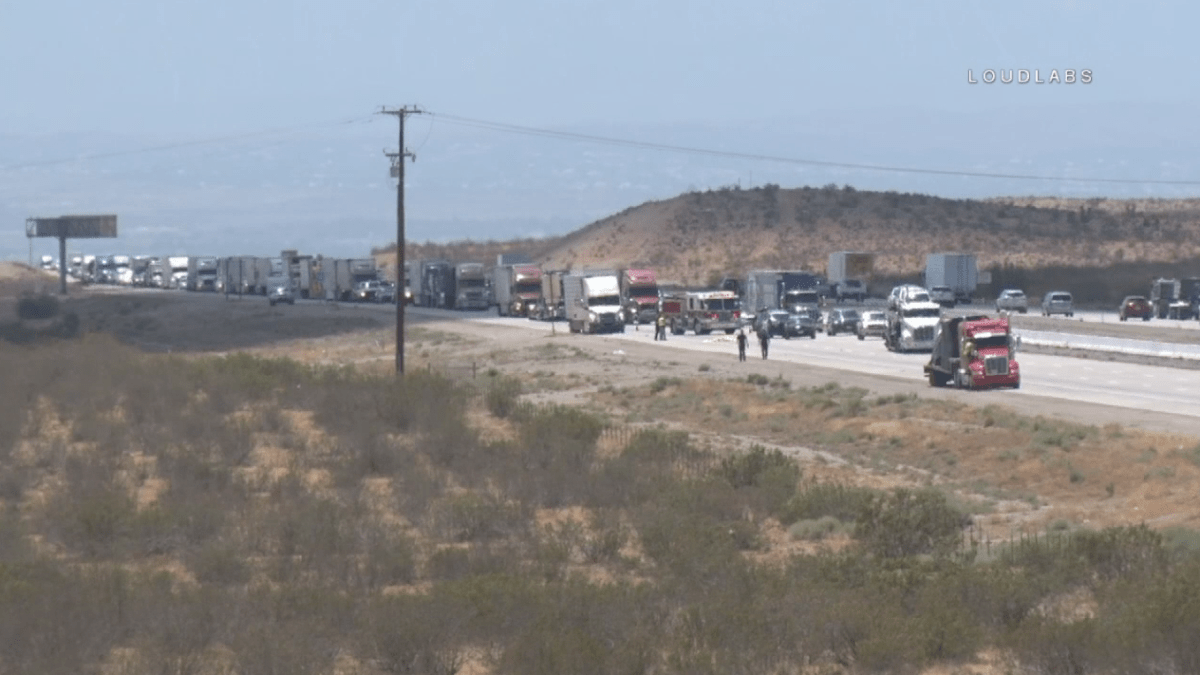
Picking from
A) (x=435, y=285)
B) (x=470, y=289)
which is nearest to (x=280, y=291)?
(x=435, y=285)

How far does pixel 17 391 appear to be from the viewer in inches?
1866

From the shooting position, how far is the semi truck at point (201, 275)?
153000 millimetres

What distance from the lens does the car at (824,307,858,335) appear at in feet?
288

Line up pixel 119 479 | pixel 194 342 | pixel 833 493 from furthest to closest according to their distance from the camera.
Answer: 1. pixel 194 342
2. pixel 119 479
3. pixel 833 493

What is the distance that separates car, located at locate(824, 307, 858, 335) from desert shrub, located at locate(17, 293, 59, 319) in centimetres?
5123

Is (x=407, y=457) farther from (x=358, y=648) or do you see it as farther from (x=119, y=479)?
(x=358, y=648)

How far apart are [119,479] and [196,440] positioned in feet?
19.5

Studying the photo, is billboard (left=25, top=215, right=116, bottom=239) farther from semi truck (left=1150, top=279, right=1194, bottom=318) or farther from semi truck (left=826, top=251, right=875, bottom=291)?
semi truck (left=1150, top=279, right=1194, bottom=318)

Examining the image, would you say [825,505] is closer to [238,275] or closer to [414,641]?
[414,641]

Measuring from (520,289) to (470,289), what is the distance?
10.6 m

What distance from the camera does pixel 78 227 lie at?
19200 centimetres

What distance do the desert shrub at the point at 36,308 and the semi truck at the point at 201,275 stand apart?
3399 cm

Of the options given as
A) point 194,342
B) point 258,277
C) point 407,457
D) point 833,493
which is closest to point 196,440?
point 407,457

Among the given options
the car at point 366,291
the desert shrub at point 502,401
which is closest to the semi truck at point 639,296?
the car at point 366,291
